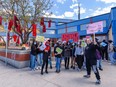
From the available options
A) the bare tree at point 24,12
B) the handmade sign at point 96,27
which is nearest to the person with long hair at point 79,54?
the handmade sign at point 96,27

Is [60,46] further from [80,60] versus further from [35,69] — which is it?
[35,69]

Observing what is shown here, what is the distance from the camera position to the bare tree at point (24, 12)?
18.0 metres

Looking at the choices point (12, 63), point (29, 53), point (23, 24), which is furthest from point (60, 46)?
point (23, 24)

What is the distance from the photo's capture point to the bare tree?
1800 cm

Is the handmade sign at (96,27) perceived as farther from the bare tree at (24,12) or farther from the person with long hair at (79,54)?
the bare tree at (24,12)

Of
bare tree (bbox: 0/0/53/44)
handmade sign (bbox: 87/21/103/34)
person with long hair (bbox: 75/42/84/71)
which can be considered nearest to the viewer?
handmade sign (bbox: 87/21/103/34)

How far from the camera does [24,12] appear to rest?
59.6 ft

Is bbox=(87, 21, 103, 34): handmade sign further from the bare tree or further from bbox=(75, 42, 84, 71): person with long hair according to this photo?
the bare tree

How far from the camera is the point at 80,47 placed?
11062 mm

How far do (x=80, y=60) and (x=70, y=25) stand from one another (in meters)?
31.2

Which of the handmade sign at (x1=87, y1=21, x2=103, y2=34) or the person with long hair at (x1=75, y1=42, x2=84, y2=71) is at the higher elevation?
the handmade sign at (x1=87, y1=21, x2=103, y2=34)

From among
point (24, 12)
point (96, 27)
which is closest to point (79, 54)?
point (96, 27)

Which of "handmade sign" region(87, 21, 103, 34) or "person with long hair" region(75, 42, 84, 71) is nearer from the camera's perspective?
"handmade sign" region(87, 21, 103, 34)

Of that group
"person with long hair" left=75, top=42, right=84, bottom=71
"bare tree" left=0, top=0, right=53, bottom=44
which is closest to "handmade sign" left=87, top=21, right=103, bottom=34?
"person with long hair" left=75, top=42, right=84, bottom=71
